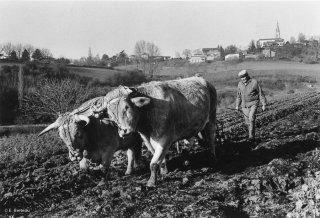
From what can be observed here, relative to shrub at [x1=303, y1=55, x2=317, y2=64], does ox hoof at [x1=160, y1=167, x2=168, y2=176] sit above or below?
below

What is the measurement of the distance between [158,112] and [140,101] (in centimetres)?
43

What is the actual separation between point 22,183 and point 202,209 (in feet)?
14.2

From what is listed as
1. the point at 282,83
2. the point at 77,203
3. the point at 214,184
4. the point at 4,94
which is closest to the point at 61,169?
the point at 77,203

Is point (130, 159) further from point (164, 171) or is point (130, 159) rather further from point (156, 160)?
point (156, 160)

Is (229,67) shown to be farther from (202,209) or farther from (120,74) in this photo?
(202,209)

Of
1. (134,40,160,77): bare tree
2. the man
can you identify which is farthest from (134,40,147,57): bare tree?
the man

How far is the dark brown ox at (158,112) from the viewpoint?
291 inches

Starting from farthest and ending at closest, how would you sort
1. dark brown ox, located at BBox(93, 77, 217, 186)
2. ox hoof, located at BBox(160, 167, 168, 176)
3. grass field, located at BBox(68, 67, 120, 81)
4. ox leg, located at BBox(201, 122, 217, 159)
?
grass field, located at BBox(68, 67, 120, 81), ox leg, located at BBox(201, 122, 217, 159), ox hoof, located at BBox(160, 167, 168, 176), dark brown ox, located at BBox(93, 77, 217, 186)

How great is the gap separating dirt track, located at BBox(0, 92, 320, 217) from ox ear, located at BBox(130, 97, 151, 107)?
57.8 inches

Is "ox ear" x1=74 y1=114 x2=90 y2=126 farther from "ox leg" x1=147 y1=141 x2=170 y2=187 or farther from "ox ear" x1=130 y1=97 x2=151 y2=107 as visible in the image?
"ox leg" x1=147 y1=141 x2=170 y2=187

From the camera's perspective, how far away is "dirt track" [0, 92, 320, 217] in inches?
243

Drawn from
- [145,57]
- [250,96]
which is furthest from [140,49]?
[250,96]

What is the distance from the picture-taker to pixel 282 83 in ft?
141

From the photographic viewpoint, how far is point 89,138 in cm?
851
